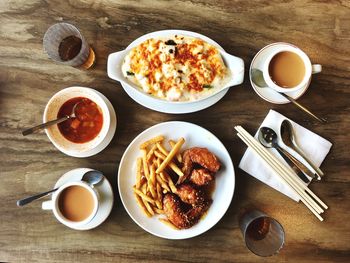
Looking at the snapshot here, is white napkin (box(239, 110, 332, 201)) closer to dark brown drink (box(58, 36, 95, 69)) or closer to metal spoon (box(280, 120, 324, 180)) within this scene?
metal spoon (box(280, 120, 324, 180))

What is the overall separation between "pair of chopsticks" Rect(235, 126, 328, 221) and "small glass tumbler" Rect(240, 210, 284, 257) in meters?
0.19

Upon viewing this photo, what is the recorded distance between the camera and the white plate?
2068 mm

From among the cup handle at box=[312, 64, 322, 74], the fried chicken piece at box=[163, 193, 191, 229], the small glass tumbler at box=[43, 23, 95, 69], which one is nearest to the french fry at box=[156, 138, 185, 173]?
the fried chicken piece at box=[163, 193, 191, 229]

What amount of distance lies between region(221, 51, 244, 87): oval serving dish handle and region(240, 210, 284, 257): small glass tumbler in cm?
63

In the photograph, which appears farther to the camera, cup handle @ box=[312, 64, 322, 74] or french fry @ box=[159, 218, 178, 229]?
french fry @ box=[159, 218, 178, 229]

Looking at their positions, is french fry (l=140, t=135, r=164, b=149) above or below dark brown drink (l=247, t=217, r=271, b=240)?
above

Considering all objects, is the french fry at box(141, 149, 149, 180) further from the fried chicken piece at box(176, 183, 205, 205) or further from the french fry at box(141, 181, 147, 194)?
the fried chicken piece at box(176, 183, 205, 205)

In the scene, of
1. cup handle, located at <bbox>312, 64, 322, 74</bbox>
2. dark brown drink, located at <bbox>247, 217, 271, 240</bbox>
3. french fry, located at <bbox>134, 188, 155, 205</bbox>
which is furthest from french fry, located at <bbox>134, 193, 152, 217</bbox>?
cup handle, located at <bbox>312, 64, 322, 74</bbox>

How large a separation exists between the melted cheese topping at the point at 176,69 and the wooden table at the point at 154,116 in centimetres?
15

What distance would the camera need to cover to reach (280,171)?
6.73 feet

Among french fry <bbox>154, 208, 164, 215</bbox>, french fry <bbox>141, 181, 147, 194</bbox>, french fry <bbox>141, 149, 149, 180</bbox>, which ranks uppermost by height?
french fry <bbox>141, 149, 149, 180</bbox>

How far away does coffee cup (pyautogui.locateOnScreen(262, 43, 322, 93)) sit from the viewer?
1.99 meters

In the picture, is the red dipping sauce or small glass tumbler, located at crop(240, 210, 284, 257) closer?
small glass tumbler, located at crop(240, 210, 284, 257)

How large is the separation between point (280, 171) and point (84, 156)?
946mm
